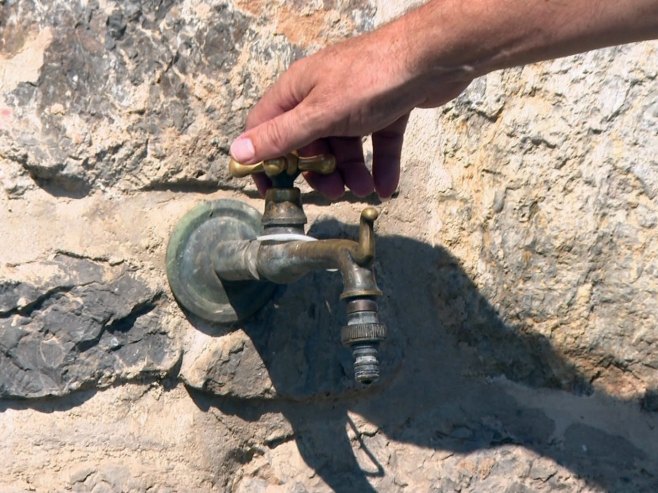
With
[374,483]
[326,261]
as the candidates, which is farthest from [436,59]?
[374,483]

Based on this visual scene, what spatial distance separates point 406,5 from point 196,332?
43 centimetres

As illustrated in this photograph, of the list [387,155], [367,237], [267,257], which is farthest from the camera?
[387,155]

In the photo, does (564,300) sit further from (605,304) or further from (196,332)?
(196,332)

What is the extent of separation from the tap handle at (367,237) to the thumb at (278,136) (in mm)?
115

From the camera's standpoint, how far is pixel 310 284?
113 centimetres

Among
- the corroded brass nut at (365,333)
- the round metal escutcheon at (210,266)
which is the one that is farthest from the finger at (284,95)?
the corroded brass nut at (365,333)

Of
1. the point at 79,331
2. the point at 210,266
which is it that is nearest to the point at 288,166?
the point at 210,266

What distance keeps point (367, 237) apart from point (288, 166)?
0.51 feet

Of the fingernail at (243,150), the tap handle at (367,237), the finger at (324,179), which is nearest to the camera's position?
the tap handle at (367,237)

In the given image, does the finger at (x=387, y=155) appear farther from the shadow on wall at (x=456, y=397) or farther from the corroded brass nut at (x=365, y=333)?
the corroded brass nut at (x=365, y=333)

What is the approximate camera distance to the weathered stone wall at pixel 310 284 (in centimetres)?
102

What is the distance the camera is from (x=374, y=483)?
1.12 meters

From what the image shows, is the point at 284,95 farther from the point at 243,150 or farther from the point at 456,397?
the point at 456,397

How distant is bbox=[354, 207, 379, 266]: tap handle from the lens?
88 centimetres
